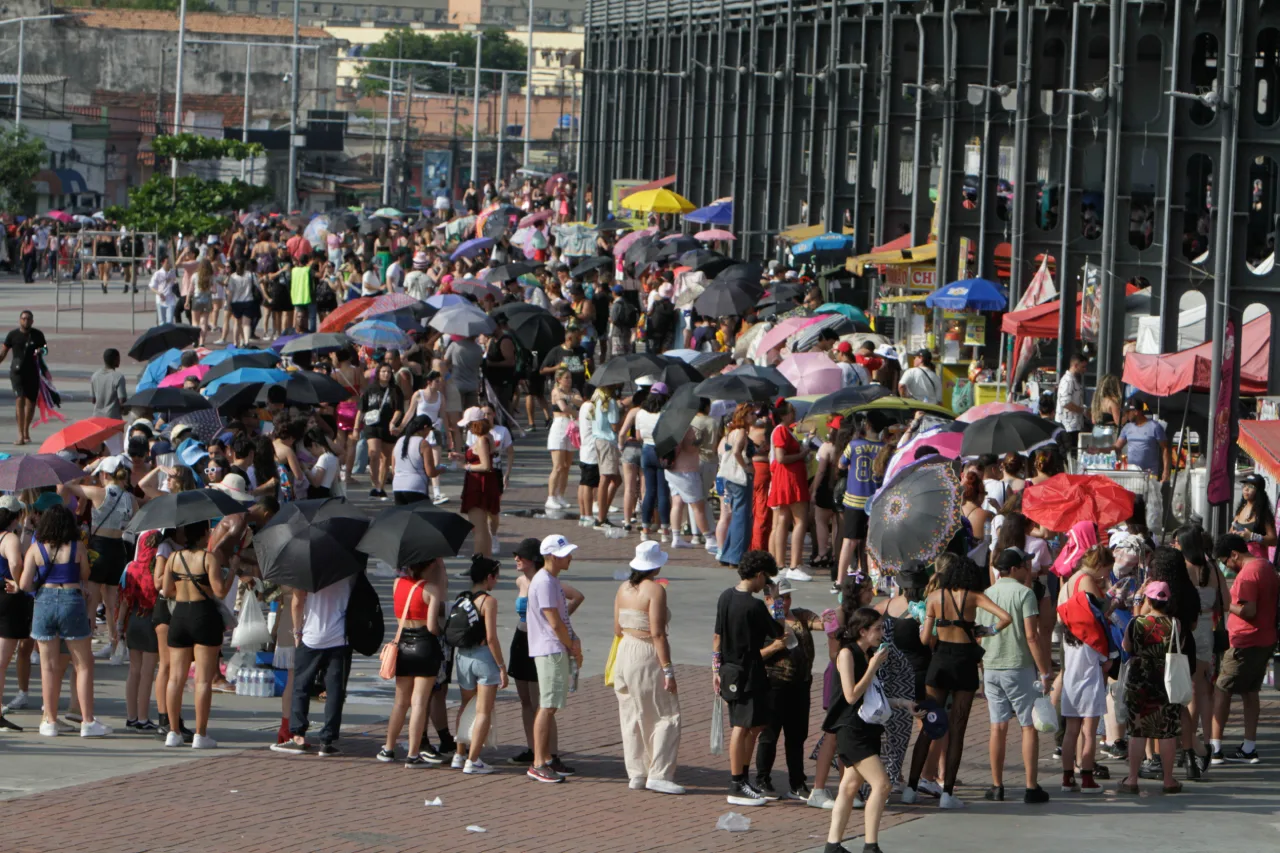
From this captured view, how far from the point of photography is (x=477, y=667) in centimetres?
1213

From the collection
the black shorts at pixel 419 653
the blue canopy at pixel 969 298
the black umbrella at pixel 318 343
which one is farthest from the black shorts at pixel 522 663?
the blue canopy at pixel 969 298

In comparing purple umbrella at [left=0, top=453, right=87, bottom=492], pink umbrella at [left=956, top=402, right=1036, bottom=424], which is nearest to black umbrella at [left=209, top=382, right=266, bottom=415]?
purple umbrella at [left=0, top=453, right=87, bottom=492]

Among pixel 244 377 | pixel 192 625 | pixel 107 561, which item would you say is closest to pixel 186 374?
pixel 244 377

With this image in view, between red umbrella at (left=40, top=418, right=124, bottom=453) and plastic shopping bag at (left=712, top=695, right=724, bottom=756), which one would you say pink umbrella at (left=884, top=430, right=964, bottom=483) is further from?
red umbrella at (left=40, top=418, right=124, bottom=453)

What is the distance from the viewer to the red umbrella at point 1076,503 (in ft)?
45.6

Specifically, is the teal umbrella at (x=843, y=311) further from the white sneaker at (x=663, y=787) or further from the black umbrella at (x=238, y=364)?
the white sneaker at (x=663, y=787)

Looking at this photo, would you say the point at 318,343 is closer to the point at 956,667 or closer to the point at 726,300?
the point at 726,300

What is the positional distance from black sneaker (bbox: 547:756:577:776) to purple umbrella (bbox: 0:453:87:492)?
12.8 ft

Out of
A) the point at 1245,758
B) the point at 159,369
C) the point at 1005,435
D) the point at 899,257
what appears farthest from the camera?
the point at 899,257

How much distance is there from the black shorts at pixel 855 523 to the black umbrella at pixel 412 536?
5.90 m

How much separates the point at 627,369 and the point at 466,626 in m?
9.37

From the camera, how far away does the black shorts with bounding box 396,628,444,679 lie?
12.3m

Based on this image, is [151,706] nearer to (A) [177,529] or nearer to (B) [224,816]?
(A) [177,529]

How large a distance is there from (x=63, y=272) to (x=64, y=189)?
31.7m
